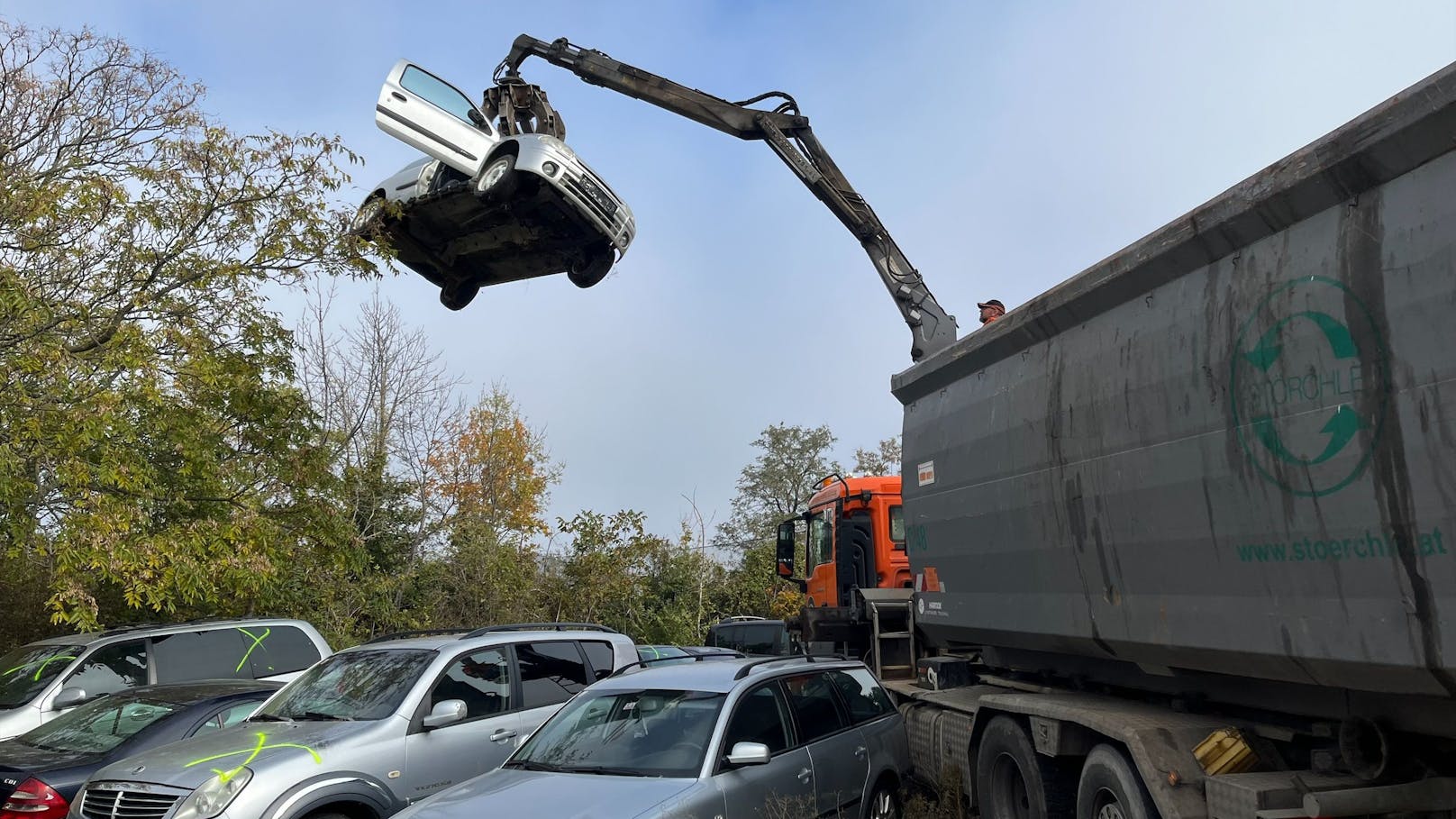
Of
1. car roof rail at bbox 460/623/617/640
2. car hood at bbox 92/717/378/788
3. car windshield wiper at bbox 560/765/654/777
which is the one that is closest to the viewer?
car windshield wiper at bbox 560/765/654/777

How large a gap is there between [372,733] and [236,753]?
772 mm

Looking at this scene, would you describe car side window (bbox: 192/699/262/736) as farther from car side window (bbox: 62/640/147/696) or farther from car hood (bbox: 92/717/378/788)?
car side window (bbox: 62/640/147/696)

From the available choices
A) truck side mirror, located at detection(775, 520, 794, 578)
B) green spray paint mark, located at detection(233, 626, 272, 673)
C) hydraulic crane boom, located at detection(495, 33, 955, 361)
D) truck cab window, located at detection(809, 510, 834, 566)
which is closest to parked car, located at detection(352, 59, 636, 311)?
hydraulic crane boom, located at detection(495, 33, 955, 361)

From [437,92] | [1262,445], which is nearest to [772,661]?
[1262,445]

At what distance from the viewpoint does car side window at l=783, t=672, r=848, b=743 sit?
6.44m

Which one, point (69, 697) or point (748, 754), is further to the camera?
point (69, 697)

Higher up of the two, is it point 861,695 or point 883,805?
point 861,695

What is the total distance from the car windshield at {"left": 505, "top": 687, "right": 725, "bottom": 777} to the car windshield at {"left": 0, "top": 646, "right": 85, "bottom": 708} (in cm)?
568

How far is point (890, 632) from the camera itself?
33.6ft

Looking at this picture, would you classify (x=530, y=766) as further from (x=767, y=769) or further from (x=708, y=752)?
(x=767, y=769)

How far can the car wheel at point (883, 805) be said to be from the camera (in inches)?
268

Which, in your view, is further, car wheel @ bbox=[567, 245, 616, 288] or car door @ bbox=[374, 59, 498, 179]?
car wheel @ bbox=[567, 245, 616, 288]

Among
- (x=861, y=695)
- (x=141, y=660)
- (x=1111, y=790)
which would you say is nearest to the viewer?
(x=1111, y=790)

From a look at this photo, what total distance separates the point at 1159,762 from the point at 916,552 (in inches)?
140
